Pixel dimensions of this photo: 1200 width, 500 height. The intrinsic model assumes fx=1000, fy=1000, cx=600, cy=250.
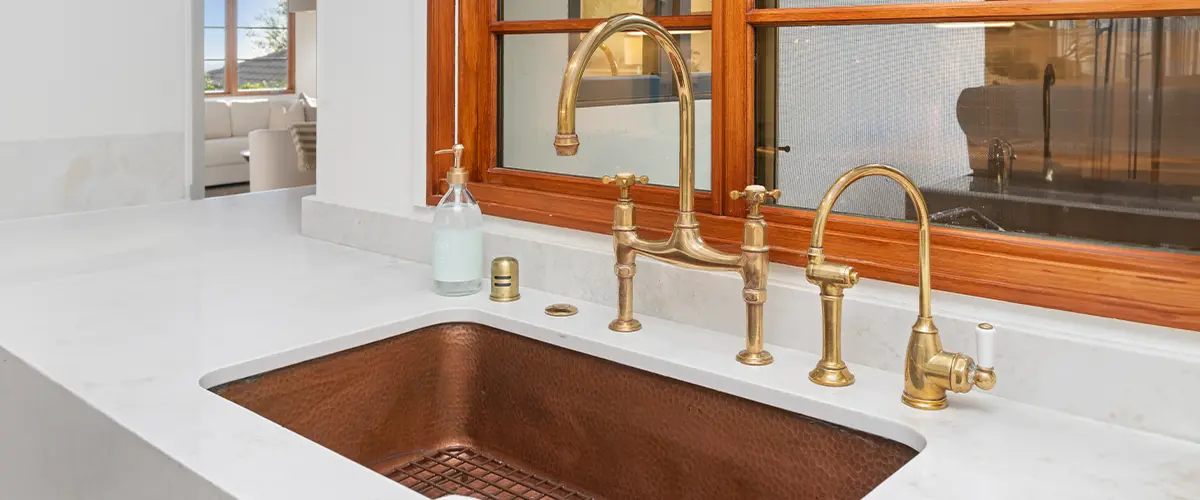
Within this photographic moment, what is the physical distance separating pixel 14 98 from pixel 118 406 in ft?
5.68

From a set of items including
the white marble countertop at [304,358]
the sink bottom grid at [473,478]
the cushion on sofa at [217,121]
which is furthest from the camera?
the cushion on sofa at [217,121]

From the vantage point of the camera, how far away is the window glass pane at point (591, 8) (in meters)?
1.36

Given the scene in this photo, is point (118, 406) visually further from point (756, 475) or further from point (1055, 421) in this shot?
point (1055, 421)

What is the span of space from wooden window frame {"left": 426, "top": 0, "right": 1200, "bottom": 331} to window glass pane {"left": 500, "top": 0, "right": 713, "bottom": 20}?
1 cm

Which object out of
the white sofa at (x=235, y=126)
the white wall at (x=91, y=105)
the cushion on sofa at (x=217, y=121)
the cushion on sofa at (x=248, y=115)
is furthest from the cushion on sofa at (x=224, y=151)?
the white wall at (x=91, y=105)

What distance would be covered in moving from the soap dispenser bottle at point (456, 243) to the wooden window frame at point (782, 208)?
0.13 meters

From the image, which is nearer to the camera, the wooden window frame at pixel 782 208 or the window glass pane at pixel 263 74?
the wooden window frame at pixel 782 208

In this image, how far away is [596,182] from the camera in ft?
4.95

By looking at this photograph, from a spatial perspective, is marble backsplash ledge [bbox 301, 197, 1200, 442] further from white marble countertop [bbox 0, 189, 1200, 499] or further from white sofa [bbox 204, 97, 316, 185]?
white sofa [bbox 204, 97, 316, 185]

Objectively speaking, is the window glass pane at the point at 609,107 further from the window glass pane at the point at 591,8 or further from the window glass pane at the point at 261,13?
the window glass pane at the point at 261,13

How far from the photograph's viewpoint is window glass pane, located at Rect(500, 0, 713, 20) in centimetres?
136

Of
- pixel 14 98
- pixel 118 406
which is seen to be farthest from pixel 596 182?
pixel 14 98

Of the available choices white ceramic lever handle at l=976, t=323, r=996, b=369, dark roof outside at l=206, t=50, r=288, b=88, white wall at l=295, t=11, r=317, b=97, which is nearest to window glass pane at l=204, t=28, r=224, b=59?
dark roof outside at l=206, t=50, r=288, b=88

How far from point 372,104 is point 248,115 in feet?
26.0
